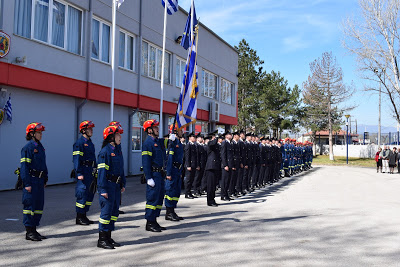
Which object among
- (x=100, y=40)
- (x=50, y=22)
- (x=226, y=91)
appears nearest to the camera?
(x=50, y=22)

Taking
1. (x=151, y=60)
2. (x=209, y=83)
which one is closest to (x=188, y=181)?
(x=151, y=60)

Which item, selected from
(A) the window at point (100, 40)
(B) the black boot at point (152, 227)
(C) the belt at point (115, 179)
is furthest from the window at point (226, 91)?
(C) the belt at point (115, 179)

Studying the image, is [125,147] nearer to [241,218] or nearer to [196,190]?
[196,190]

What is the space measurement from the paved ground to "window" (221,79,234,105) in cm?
2261

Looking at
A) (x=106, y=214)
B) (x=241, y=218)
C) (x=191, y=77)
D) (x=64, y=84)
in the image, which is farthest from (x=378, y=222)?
(x=64, y=84)

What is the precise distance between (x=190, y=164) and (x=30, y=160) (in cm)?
673

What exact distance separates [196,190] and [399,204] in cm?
630

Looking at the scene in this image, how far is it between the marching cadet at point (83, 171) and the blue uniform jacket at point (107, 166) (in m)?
1.75

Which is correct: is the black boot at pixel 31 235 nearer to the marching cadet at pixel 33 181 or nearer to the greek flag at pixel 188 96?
the marching cadet at pixel 33 181

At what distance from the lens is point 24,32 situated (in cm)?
1391

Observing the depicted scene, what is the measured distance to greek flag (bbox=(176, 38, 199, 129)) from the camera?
30.4 ft

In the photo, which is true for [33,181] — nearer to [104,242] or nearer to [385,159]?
[104,242]

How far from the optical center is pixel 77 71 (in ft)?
53.1

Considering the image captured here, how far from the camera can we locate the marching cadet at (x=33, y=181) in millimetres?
6699
